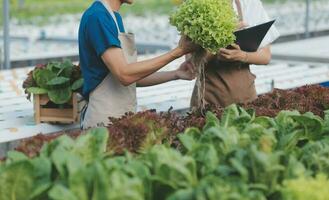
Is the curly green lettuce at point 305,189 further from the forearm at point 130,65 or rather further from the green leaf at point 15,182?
the forearm at point 130,65

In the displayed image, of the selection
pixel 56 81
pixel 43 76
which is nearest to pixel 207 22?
pixel 56 81

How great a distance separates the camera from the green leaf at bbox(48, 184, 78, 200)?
6.83 ft

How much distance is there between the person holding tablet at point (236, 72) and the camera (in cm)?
392

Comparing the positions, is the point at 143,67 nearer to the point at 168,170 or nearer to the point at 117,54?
the point at 117,54

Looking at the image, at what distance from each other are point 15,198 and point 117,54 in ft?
4.32

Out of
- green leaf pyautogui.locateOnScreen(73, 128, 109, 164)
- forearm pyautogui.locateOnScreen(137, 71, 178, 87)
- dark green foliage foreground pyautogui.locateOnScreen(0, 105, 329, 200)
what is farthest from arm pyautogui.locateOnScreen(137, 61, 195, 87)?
green leaf pyautogui.locateOnScreen(73, 128, 109, 164)

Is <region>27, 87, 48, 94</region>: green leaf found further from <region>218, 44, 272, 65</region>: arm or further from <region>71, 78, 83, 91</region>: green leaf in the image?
<region>218, 44, 272, 65</region>: arm

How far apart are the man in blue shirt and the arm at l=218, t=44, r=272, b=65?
0.20 metres

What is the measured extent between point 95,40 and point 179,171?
138 cm

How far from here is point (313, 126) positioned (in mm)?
2900

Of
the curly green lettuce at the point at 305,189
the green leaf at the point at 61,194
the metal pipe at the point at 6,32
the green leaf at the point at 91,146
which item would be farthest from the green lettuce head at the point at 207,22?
the metal pipe at the point at 6,32

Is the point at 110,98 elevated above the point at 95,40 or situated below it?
below

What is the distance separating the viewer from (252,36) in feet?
12.3

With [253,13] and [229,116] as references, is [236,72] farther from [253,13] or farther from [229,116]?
[229,116]
